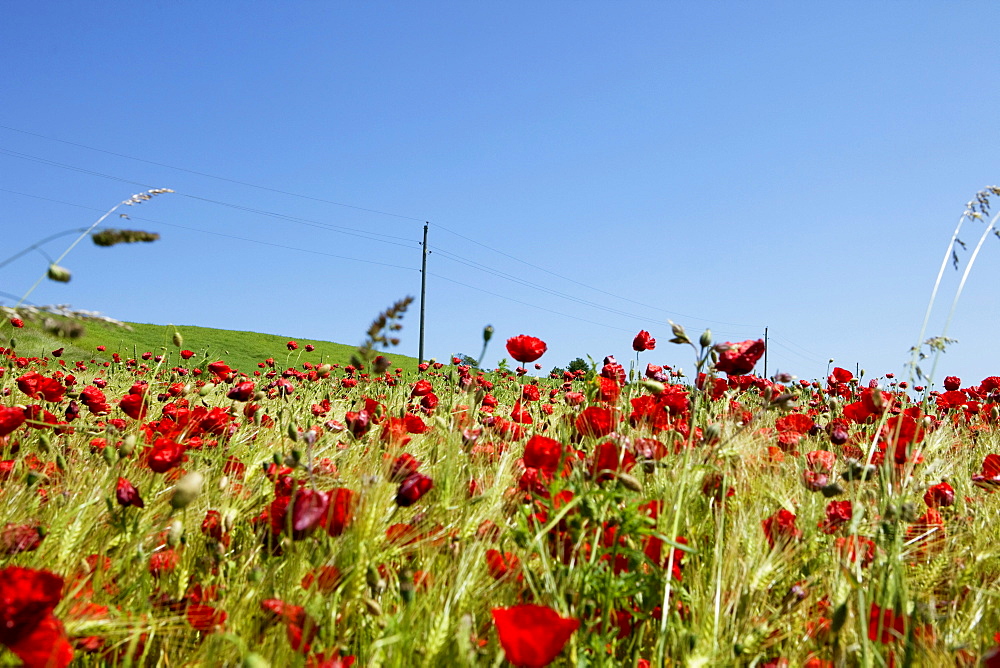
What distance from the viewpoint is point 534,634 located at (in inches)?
31.7

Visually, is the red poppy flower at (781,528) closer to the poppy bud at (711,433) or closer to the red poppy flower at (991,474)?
the poppy bud at (711,433)

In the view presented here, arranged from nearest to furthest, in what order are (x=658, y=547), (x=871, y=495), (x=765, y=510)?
(x=658, y=547), (x=765, y=510), (x=871, y=495)

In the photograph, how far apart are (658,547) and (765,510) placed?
0.44 m

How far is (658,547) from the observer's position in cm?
123

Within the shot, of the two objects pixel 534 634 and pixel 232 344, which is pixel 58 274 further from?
pixel 232 344

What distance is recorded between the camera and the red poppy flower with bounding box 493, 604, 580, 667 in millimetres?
797

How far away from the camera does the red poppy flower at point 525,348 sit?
2.38 meters

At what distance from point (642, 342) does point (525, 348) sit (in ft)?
1.77

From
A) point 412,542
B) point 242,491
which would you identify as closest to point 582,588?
point 412,542

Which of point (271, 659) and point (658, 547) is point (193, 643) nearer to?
point (271, 659)

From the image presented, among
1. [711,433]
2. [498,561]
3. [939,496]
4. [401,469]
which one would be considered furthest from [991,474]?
[401,469]

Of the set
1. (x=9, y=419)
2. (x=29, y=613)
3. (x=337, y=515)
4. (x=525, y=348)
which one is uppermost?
(x=525, y=348)

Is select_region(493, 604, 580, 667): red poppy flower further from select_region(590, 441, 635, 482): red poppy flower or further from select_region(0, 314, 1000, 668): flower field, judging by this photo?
select_region(590, 441, 635, 482): red poppy flower

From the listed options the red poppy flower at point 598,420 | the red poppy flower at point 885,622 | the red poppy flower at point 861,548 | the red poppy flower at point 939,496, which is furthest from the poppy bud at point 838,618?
the red poppy flower at point 939,496
